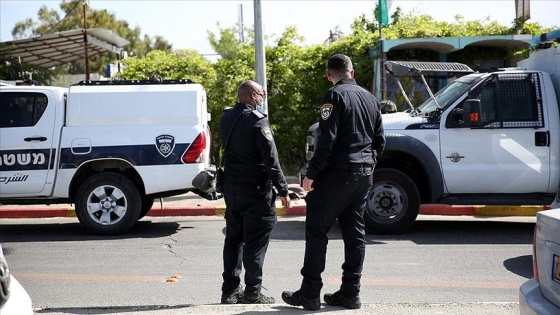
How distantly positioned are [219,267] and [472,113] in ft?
12.4

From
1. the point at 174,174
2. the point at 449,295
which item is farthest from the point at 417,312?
the point at 174,174

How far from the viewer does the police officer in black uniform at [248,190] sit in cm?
611

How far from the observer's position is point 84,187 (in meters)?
10.3

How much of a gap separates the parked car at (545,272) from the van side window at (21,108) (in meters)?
7.46

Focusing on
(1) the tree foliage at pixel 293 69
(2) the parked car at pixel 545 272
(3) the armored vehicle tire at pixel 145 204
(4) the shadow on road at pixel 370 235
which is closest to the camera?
(2) the parked car at pixel 545 272

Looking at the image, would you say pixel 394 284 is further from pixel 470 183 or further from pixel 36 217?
pixel 36 217

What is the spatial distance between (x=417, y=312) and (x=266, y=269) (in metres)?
2.57

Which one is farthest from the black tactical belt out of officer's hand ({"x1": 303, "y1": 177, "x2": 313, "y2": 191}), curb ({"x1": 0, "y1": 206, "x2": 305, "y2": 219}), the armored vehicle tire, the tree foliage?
the tree foliage

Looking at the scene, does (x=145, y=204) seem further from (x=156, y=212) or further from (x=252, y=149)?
(x=252, y=149)

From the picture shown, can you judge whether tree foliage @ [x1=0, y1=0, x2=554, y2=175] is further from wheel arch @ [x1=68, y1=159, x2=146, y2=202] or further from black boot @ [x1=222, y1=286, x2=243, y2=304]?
black boot @ [x1=222, y1=286, x2=243, y2=304]

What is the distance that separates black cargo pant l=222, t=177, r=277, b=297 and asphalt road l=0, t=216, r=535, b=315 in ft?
1.03

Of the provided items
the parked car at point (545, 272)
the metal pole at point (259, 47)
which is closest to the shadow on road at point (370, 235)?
the metal pole at point (259, 47)

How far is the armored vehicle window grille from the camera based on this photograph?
1002cm

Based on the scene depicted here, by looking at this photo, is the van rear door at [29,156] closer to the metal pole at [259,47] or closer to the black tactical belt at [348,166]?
the metal pole at [259,47]
